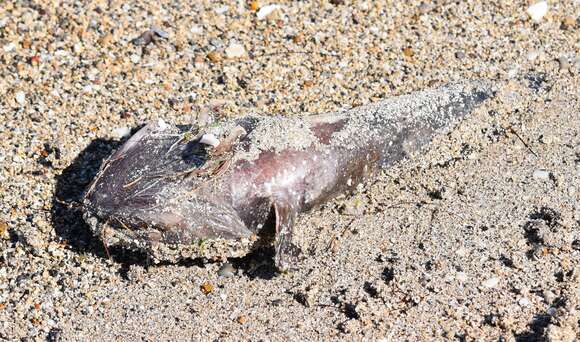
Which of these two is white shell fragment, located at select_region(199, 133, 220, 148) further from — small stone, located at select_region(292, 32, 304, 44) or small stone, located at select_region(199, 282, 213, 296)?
small stone, located at select_region(292, 32, 304, 44)

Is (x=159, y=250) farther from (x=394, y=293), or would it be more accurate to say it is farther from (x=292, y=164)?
(x=394, y=293)

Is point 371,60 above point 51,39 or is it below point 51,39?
below

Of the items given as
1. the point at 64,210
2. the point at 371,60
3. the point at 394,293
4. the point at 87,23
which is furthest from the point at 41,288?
the point at 371,60

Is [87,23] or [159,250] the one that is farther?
[87,23]

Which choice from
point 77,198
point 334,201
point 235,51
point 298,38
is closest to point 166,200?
point 77,198

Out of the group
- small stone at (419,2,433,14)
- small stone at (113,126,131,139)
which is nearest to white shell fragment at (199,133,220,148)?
small stone at (113,126,131,139)

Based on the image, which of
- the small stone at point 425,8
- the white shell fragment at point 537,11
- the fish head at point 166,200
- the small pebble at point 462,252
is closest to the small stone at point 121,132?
the fish head at point 166,200

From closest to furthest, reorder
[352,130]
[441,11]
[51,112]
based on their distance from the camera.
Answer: [352,130], [51,112], [441,11]
